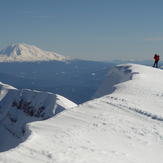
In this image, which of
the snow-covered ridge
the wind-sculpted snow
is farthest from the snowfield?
the wind-sculpted snow

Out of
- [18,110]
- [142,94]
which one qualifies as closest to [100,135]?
[142,94]

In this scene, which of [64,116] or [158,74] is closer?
[64,116]

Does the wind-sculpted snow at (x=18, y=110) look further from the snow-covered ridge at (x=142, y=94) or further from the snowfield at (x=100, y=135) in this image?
the snowfield at (x=100, y=135)

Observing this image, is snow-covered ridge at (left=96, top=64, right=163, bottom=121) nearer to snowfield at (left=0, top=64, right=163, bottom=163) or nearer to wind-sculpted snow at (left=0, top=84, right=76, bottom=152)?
snowfield at (left=0, top=64, right=163, bottom=163)

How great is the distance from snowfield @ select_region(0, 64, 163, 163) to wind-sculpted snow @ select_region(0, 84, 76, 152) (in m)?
39.5

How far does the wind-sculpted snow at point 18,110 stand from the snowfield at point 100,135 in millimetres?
39497

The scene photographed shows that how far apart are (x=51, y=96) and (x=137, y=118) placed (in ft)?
158

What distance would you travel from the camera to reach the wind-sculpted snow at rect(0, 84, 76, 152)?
2704 inches

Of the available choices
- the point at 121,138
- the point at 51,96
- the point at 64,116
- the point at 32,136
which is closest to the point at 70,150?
the point at 32,136

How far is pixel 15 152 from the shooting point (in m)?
11.5

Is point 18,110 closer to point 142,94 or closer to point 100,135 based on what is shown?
point 142,94

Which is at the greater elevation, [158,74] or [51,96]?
[158,74]

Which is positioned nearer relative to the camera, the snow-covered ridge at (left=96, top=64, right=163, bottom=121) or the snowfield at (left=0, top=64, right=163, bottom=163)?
the snowfield at (left=0, top=64, right=163, bottom=163)

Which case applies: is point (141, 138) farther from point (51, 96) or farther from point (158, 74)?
point (51, 96)
